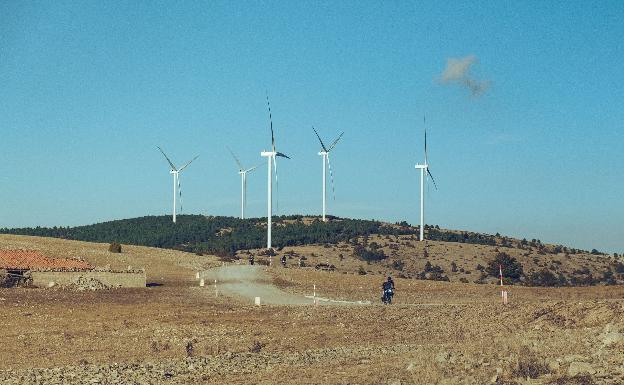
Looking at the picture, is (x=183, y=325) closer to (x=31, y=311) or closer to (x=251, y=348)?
(x=251, y=348)

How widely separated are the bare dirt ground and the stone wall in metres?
4.95

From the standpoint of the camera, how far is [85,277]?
64188 mm

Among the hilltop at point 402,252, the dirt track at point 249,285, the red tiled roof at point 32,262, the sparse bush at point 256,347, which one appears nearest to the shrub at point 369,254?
the hilltop at point 402,252

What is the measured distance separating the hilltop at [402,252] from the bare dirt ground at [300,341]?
164ft

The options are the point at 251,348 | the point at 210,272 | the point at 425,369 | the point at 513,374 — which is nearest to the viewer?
the point at 513,374

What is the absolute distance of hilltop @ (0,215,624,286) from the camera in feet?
365

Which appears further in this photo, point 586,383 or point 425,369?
point 425,369

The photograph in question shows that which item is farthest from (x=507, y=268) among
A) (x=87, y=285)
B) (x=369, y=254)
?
(x=87, y=285)

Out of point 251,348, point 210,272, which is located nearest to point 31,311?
point 251,348

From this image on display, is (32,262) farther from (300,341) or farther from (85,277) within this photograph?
(300,341)

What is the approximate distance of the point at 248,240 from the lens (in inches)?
6299

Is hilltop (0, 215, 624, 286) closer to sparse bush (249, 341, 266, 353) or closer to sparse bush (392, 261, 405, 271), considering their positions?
sparse bush (392, 261, 405, 271)

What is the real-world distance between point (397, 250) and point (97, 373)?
114904 mm

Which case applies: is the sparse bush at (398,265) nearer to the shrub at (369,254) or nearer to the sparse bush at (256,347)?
the shrub at (369,254)
